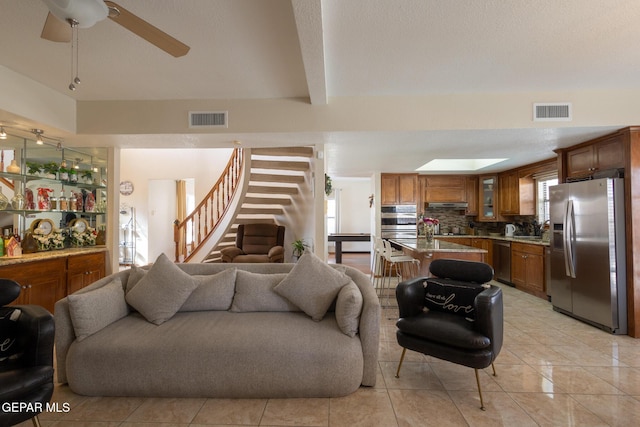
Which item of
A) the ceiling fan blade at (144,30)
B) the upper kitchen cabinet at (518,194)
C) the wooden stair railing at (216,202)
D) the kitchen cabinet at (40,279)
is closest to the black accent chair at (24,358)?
the kitchen cabinet at (40,279)

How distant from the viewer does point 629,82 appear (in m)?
3.12

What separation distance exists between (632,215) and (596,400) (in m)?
2.27

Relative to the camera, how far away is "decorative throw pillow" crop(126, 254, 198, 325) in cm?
244

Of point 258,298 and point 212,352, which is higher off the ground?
point 258,298

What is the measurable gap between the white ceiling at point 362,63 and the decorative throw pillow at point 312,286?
66.1 inches

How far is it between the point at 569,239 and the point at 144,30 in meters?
4.74

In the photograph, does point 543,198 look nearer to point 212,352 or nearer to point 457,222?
point 457,222

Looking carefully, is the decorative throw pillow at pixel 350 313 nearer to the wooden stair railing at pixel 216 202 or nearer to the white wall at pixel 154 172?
the wooden stair railing at pixel 216 202

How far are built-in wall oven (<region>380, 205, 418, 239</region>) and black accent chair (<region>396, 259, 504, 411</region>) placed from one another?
12.9 feet

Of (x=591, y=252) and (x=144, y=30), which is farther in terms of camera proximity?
(x=591, y=252)

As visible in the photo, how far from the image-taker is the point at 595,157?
3799 millimetres

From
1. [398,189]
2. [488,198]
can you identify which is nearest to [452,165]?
[488,198]

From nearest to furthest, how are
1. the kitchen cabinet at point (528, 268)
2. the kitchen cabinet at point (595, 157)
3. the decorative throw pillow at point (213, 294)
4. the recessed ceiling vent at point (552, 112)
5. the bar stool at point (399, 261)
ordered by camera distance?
1. the decorative throw pillow at point (213, 294)
2. the recessed ceiling vent at point (552, 112)
3. the kitchen cabinet at point (595, 157)
4. the bar stool at point (399, 261)
5. the kitchen cabinet at point (528, 268)

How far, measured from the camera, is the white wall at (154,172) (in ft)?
25.8
